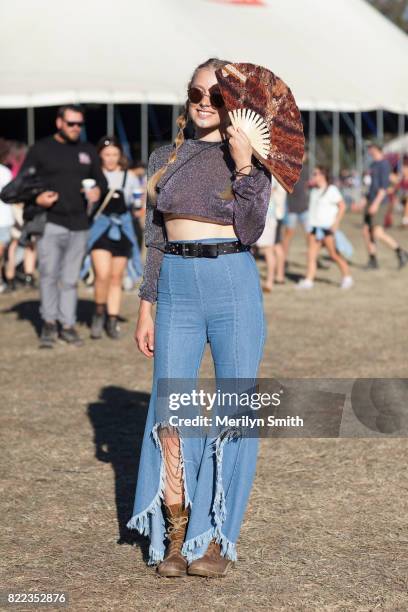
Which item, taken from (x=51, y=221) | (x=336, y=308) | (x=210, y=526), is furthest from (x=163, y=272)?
(x=336, y=308)

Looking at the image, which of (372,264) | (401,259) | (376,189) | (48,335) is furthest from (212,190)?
(372,264)

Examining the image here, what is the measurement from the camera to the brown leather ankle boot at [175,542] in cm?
420

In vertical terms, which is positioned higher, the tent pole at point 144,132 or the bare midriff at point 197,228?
the bare midriff at point 197,228

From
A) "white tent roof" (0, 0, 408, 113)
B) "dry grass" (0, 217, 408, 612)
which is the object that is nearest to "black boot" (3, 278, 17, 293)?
"dry grass" (0, 217, 408, 612)

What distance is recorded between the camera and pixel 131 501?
5.29 metres

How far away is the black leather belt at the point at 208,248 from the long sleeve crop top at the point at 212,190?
0.07 meters

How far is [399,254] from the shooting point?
1727cm

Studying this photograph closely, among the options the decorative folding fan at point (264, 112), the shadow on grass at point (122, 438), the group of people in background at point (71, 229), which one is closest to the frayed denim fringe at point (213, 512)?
the shadow on grass at point (122, 438)

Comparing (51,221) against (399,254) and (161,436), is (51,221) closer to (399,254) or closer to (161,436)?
(161,436)

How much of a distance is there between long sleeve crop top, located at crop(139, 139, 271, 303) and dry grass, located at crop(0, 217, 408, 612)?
51.2 inches

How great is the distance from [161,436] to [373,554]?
3.41ft

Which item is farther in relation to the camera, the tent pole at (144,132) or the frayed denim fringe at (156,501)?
the tent pole at (144,132)

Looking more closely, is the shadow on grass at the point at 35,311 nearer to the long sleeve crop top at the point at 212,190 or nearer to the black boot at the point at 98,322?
the black boot at the point at 98,322

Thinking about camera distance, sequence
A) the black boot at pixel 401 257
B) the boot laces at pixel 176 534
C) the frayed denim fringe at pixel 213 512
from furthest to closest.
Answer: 1. the black boot at pixel 401 257
2. the boot laces at pixel 176 534
3. the frayed denim fringe at pixel 213 512
